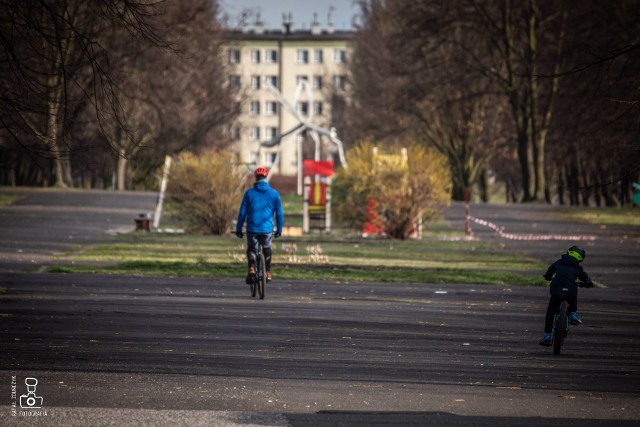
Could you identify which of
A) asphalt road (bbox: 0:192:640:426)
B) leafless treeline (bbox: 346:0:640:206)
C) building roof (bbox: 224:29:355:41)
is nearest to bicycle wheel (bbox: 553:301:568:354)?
asphalt road (bbox: 0:192:640:426)

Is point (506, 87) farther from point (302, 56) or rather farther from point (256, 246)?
point (302, 56)

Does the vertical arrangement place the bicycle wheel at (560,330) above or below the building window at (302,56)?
below

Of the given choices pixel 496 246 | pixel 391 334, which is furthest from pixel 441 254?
pixel 391 334

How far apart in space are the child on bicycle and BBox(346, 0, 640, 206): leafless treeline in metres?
24.7

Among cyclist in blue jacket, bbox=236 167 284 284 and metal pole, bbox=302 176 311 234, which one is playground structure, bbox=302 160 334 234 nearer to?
metal pole, bbox=302 176 311 234

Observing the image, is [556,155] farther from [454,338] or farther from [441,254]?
[454,338]

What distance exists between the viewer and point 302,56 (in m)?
193

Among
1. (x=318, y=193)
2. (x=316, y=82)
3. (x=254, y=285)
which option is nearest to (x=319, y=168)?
(x=318, y=193)

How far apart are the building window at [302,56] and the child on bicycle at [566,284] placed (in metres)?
179

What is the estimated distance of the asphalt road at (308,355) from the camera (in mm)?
10727

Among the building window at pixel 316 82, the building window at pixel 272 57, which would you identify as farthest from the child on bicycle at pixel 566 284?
the building window at pixel 272 57

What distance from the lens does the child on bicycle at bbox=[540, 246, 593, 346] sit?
49.6 feet

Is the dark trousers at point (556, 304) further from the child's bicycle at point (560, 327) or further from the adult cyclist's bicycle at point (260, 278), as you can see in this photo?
the adult cyclist's bicycle at point (260, 278)

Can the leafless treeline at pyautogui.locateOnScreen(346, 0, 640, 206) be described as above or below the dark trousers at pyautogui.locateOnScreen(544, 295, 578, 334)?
above
